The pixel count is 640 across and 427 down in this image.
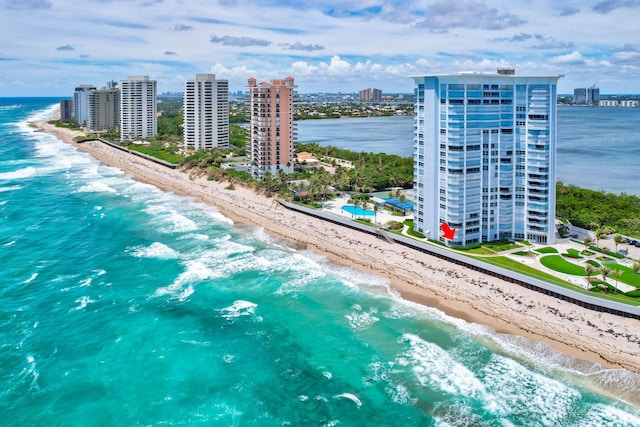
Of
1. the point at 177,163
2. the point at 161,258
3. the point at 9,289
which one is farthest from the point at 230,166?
the point at 9,289

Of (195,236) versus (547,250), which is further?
(195,236)

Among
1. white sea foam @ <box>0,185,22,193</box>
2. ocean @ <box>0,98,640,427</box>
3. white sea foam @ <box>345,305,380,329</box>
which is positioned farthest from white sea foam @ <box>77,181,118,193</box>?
white sea foam @ <box>345,305,380,329</box>

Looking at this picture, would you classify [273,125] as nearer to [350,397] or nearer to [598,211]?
[598,211]

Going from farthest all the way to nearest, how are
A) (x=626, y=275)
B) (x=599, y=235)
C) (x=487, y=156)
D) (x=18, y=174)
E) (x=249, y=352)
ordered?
1. (x=18, y=174)
2. (x=487, y=156)
3. (x=599, y=235)
4. (x=626, y=275)
5. (x=249, y=352)

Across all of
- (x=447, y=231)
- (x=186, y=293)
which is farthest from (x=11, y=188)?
(x=447, y=231)

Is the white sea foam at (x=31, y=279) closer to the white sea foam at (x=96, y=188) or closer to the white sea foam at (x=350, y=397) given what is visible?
the white sea foam at (x=350, y=397)

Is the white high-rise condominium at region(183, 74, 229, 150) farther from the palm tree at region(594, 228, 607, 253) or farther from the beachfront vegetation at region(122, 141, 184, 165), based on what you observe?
the palm tree at region(594, 228, 607, 253)

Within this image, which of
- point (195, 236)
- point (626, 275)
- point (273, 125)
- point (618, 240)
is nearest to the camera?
point (626, 275)
